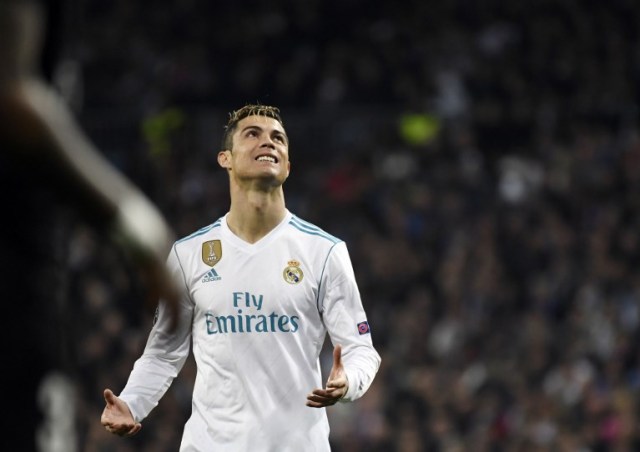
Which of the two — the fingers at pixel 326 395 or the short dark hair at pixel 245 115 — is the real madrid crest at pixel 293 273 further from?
the fingers at pixel 326 395

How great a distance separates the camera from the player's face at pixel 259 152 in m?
6.45

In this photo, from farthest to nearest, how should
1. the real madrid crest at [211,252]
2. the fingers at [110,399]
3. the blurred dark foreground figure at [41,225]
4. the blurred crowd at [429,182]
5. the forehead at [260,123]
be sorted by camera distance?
the blurred crowd at [429,182]
the forehead at [260,123]
the real madrid crest at [211,252]
the fingers at [110,399]
the blurred dark foreground figure at [41,225]

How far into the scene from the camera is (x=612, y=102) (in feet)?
62.0

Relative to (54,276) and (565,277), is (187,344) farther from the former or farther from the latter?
(565,277)

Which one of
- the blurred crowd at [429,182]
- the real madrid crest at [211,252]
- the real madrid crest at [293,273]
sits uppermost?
the blurred crowd at [429,182]

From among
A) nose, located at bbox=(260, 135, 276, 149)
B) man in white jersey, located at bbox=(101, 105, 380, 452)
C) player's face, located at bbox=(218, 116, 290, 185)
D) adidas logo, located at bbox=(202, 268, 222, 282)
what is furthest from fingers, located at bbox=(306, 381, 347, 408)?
nose, located at bbox=(260, 135, 276, 149)

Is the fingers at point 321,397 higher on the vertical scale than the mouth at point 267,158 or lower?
lower

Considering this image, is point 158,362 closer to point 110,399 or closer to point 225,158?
point 110,399

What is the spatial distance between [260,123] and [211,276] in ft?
2.69

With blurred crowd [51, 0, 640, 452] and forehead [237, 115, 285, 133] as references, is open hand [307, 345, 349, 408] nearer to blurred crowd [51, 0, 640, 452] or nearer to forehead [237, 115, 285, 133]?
forehead [237, 115, 285, 133]

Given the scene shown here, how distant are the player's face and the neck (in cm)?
9

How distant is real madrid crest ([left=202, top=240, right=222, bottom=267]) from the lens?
6.45 metres

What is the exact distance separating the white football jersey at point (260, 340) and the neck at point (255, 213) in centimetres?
5

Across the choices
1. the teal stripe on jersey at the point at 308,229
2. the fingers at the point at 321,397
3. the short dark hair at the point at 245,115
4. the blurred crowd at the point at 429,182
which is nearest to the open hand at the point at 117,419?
the fingers at the point at 321,397
